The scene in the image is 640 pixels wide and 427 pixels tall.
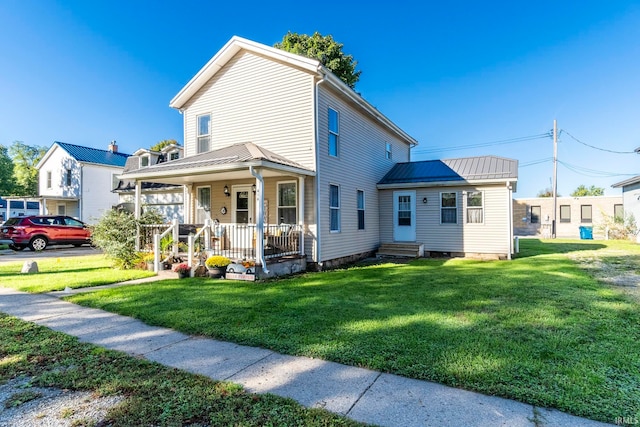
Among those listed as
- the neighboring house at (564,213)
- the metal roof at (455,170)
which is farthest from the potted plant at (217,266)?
the neighboring house at (564,213)

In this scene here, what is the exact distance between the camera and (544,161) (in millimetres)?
29641

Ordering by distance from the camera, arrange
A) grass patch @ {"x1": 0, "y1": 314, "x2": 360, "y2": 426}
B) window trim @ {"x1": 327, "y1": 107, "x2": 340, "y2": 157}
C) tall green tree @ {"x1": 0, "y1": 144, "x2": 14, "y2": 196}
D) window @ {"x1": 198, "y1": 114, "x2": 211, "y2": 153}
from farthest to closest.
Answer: tall green tree @ {"x1": 0, "y1": 144, "x2": 14, "y2": 196} < window @ {"x1": 198, "y1": 114, "x2": 211, "y2": 153} < window trim @ {"x1": 327, "y1": 107, "x2": 340, "y2": 157} < grass patch @ {"x1": 0, "y1": 314, "x2": 360, "y2": 426}

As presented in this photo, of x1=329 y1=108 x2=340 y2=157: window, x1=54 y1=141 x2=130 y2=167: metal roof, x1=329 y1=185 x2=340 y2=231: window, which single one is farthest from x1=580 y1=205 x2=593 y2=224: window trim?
x1=54 y1=141 x2=130 y2=167: metal roof

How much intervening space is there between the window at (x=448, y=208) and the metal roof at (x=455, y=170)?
68 cm

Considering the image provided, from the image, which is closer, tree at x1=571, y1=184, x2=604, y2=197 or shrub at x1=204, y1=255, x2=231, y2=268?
shrub at x1=204, y1=255, x2=231, y2=268

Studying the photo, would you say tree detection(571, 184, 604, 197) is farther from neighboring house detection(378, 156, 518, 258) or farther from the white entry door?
the white entry door

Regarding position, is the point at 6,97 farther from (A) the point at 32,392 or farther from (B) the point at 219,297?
(A) the point at 32,392

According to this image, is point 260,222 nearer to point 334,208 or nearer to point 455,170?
point 334,208

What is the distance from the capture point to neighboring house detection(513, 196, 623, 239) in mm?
25141

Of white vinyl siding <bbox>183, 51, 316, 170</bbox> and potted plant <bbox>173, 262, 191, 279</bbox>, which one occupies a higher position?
white vinyl siding <bbox>183, 51, 316, 170</bbox>

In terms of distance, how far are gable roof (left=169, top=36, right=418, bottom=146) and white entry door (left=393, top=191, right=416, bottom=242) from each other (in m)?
3.31

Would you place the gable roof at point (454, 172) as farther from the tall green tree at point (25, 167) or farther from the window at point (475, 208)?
the tall green tree at point (25, 167)

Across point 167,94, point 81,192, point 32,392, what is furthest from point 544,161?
point 81,192

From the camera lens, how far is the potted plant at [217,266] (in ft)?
27.2
